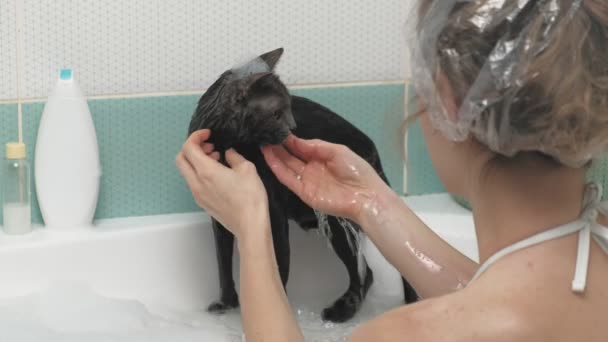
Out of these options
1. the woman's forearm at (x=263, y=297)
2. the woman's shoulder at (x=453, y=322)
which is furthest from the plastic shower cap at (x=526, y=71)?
the woman's forearm at (x=263, y=297)

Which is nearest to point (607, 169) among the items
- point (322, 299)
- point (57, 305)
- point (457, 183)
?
point (322, 299)

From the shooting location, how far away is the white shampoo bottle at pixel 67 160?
5.43 feet

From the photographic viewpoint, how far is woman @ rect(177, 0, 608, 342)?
35.9 inches

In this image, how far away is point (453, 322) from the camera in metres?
0.99

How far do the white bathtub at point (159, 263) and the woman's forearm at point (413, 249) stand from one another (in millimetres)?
418

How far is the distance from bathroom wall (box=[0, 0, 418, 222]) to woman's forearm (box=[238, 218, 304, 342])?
542 mm

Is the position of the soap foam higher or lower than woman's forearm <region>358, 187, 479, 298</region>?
lower

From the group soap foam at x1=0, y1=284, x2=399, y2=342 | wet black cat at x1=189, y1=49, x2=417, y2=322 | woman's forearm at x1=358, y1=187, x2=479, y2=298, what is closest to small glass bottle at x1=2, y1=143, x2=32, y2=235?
soap foam at x1=0, y1=284, x2=399, y2=342

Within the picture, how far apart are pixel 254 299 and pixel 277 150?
295mm

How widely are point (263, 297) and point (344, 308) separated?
53 centimetres

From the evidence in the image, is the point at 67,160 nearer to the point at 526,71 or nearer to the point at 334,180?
the point at 334,180

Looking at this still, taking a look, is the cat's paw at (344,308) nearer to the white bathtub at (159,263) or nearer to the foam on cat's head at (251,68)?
the white bathtub at (159,263)

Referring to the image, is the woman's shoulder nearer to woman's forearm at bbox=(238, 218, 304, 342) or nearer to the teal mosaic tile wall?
woman's forearm at bbox=(238, 218, 304, 342)

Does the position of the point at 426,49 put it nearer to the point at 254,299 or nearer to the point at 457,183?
the point at 457,183
